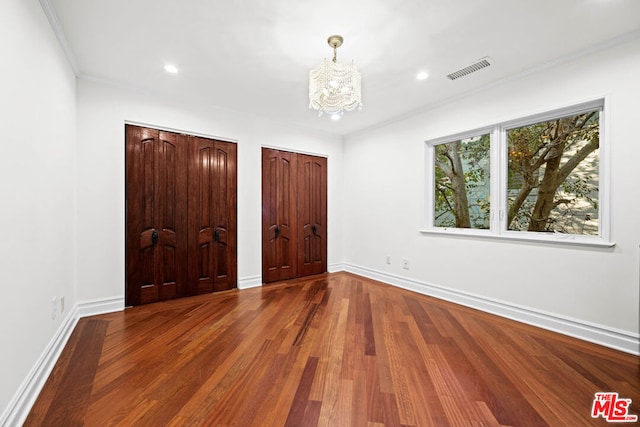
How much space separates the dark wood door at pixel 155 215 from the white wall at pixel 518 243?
2902mm

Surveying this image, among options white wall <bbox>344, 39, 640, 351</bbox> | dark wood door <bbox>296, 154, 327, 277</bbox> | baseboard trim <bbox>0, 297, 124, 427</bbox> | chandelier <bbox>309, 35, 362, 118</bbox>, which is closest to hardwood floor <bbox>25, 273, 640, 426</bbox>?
baseboard trim <bbox>0, 297, 124, 427</bbox>

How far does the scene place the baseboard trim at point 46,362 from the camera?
1.43m

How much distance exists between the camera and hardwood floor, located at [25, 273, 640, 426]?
1.50 metres

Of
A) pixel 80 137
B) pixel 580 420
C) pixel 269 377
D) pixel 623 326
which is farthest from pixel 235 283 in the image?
pixel 623 326

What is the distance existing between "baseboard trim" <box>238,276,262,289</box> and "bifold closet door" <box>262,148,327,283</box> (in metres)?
0.13

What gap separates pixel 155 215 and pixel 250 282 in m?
1.59

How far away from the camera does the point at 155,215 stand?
10.8 ft

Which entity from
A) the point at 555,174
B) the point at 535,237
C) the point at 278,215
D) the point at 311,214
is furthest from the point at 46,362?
the point at 555,174

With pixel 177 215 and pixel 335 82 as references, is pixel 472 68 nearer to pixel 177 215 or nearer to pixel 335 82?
pixel 335 82

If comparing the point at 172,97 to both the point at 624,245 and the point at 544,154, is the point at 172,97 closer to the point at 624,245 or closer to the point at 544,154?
the point at 544,154

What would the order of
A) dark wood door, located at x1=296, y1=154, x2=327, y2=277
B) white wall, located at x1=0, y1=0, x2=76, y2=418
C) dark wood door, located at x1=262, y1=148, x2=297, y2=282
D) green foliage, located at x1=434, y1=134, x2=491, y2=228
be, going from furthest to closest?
dark wood door, located at x1=296, y1=154, x2=327, y2=277 → dark wood door, located at x1=262, y1=148, x2=297, y2=282 → green foliage, located at x1=434, y1=134, x2=491, y2=228 → white wall, located at x1=0, y1=0, x2=76, y2=418

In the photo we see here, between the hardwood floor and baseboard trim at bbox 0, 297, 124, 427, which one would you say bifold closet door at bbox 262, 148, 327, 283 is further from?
baseboard trim at bbox 0, 297, 124, 427

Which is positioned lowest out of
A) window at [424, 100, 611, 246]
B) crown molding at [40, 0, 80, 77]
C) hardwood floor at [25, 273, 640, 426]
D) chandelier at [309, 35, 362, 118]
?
hardwood floor at [25, 273, 640, 426]

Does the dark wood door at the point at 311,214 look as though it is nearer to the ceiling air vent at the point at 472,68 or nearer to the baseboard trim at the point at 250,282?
the baseboard trim at the point at 250,282
